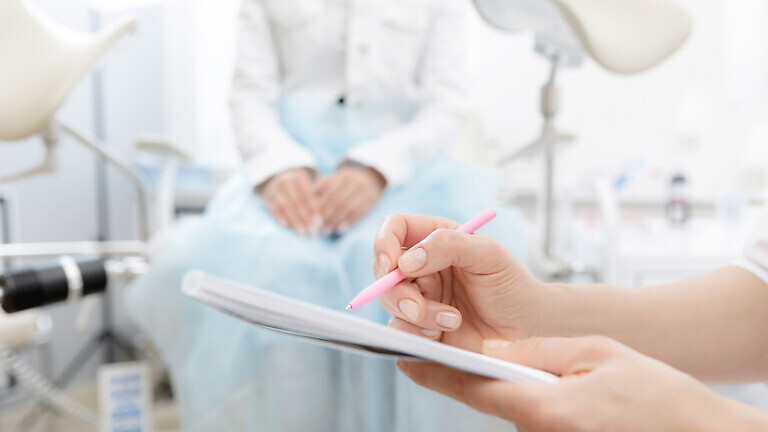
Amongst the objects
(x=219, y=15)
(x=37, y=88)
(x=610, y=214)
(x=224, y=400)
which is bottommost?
(x=224, y=400)

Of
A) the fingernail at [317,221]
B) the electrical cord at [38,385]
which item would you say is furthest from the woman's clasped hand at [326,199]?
the electrical cord at [38,385]

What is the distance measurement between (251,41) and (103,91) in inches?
14.5

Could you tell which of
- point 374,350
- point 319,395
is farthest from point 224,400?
point 374,350

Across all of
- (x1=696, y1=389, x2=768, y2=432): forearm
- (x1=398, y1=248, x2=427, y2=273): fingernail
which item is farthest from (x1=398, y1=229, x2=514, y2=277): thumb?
(x1=696, y1=389, x2=768, y2=432): forearm

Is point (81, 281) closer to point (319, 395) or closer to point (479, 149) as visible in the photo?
point (319, 395)

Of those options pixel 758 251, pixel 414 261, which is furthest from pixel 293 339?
pixel 758 251

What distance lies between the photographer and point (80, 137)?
1.54 feet

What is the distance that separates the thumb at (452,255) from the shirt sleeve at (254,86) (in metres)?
0.26

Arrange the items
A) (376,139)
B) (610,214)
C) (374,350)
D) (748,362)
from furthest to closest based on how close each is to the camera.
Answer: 1. (610,214)
2. (376,139)
3. (748,362)
4. (374,350)

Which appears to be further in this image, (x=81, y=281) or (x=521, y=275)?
(x=81, y=281)

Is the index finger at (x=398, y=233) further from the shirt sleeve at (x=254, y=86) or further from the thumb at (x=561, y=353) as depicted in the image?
the shirt sleeve at (x=254, y=86)

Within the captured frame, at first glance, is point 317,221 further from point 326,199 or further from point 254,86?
point 254,86

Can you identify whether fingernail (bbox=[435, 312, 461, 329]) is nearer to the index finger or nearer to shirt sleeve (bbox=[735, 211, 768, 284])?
the index finger

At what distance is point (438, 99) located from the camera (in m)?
0.43
